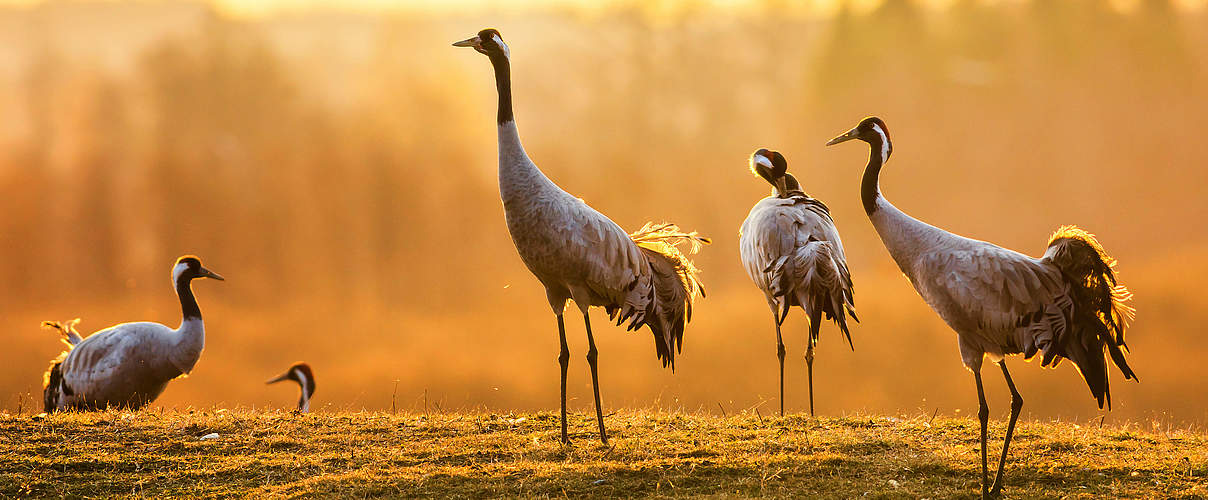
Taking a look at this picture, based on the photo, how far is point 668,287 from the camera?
8.87 metres

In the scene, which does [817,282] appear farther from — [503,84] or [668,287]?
[503,84]

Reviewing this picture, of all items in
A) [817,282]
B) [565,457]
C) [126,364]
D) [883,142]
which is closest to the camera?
[883,142]

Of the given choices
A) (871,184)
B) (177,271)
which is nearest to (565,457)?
(871,184)

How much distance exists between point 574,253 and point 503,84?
1597 millimetres

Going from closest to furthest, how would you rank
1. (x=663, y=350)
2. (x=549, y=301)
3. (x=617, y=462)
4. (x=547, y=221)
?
(x=617, y=462)
(x=547, y=221)
(x=549, y=301)
(x=663, y=350)

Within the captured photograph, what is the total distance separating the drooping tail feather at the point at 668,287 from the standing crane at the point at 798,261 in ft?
2.77

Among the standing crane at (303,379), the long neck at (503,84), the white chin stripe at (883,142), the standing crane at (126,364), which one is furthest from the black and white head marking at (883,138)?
the standing crane at (303,379)

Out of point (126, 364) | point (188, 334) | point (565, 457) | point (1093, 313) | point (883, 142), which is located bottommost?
point (565, 457)

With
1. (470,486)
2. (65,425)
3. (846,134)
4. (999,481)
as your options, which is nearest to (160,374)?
(65,425)

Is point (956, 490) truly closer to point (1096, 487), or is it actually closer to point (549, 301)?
point (1096, 487)

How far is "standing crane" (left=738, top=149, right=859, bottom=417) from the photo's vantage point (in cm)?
922

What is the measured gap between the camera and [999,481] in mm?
6348

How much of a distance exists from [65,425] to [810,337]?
683 cm

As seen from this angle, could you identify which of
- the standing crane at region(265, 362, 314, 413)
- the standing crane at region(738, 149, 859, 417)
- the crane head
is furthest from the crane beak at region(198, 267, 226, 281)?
the standing crane at region(738, 149, 859, 417)
